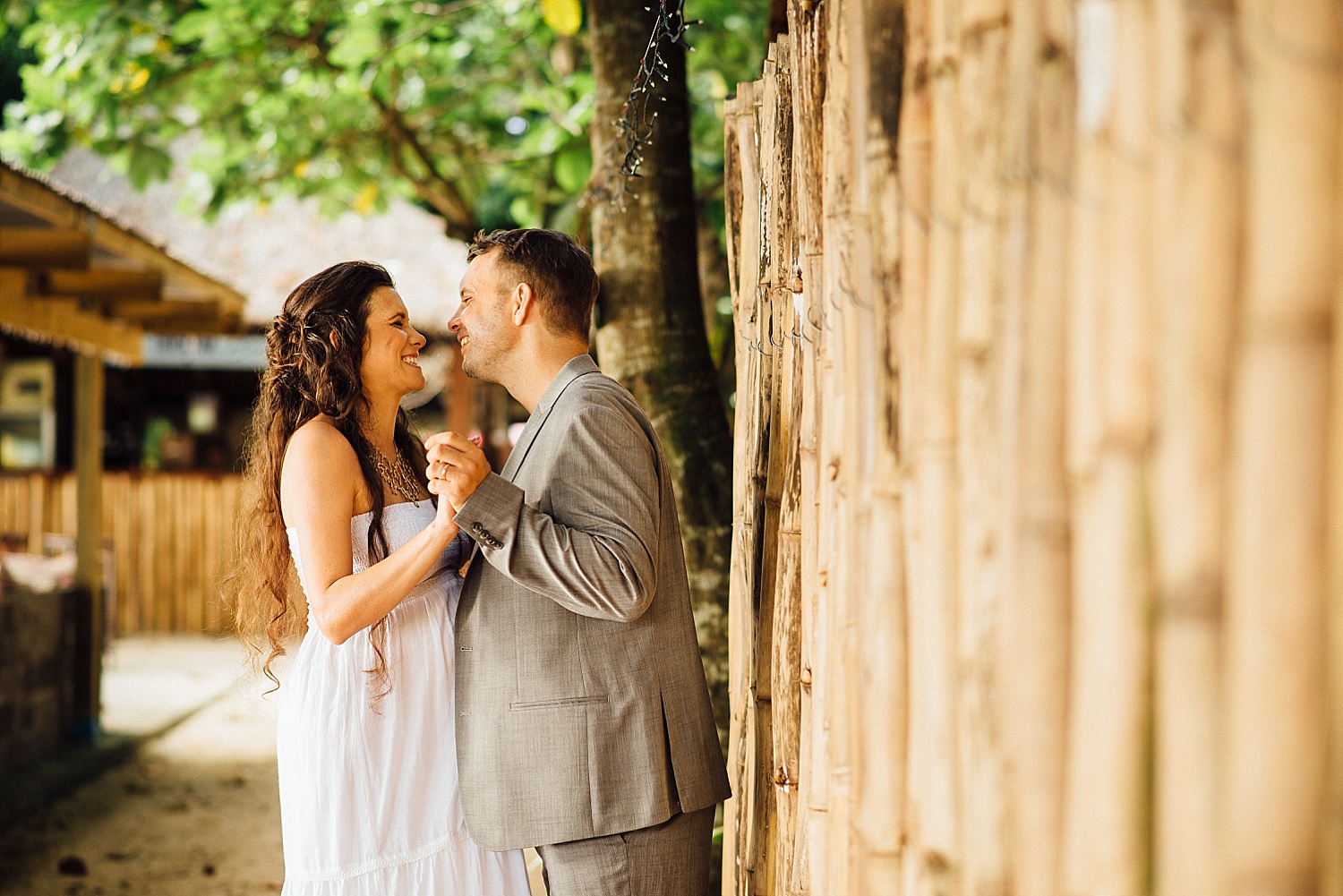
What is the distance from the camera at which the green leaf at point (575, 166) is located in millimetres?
4477

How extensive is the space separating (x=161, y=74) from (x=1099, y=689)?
18.2ft

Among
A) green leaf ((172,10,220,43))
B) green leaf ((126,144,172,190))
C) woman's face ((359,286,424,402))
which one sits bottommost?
woman's face ((359,286,424,402))

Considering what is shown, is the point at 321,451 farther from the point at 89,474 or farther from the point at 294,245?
the point at 294,245

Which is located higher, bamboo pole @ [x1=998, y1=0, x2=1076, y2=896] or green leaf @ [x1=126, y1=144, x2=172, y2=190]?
green leaf @ [x1=126, y1=144, x2=172, y2=190]

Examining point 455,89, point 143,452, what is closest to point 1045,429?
point 455,89

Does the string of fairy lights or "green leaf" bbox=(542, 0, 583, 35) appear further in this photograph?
→ "green leaf" bbox=(542, 0, 583, 35)

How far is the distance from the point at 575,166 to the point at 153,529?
8180mm

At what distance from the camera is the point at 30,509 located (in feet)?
35.6

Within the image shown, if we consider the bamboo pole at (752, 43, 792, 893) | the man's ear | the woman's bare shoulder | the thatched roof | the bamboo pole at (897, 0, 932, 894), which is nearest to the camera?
the bamboo pole at (897, 0, 932, 894)

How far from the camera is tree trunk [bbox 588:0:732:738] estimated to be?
3570 millimetres

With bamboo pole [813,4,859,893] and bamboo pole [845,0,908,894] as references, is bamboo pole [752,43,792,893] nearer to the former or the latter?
bamboo pole [813,4,859,893]

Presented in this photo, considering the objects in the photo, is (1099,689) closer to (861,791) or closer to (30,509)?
(861,791)

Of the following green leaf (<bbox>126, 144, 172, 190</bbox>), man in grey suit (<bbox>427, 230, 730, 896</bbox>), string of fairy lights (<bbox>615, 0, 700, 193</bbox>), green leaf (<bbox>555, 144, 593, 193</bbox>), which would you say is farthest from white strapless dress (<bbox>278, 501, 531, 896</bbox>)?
green leaf (<bbox>126, 144, 172, 190</bbox>)

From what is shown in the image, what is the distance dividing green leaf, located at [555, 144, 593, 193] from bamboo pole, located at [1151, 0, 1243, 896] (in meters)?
3.66
